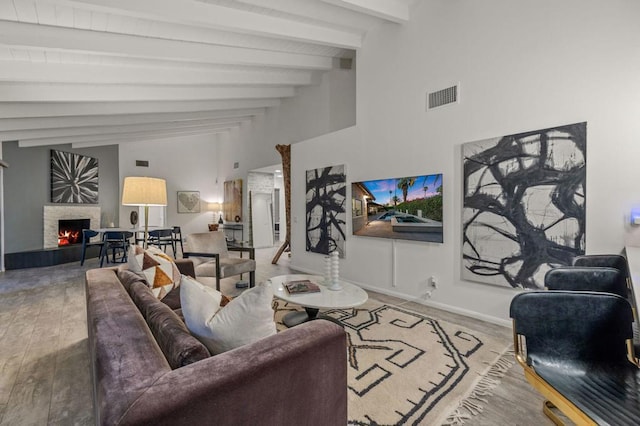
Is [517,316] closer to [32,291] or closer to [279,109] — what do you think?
[32,291]

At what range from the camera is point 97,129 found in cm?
614

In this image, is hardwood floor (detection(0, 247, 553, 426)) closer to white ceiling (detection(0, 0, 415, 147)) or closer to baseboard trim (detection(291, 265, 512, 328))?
baseboard trim (detection(291, 265, 512, 328))

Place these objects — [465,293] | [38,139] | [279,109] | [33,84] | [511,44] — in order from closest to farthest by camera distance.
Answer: [511,44]
[465,293]
[33,84]
[38,139]
[279,109]

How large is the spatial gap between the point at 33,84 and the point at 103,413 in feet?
16.2

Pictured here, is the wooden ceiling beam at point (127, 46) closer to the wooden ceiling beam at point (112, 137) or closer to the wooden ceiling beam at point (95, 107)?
the wooden ceiling beam at point (95, 107)

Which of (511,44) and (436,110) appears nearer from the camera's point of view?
(511,44)

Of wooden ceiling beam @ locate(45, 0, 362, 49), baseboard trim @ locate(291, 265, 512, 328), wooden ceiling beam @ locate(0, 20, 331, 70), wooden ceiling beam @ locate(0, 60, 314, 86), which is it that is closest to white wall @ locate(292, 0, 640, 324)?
baseboard trim @ locate(291, 265, 512, 328)

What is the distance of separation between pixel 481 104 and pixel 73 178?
8.50 metres

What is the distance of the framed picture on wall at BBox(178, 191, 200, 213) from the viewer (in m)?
9.62

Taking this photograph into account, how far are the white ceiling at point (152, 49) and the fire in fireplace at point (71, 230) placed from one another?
209 centimetres

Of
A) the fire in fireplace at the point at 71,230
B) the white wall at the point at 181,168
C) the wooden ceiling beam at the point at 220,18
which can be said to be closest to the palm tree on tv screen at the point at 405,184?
the wooden ceiling beam at the point at 220,18

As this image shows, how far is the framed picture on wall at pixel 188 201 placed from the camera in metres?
9.62

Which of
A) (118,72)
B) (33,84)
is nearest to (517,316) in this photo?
(118,72)

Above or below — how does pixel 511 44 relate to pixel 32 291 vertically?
above
